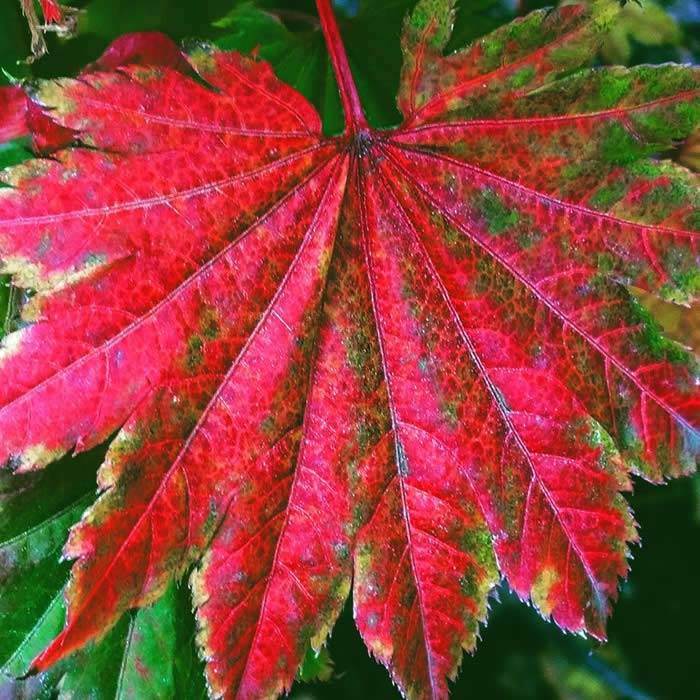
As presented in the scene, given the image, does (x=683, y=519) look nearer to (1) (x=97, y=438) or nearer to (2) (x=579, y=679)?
(2) (x=579, y=679)

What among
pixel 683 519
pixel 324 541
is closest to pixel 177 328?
pixel 324 541

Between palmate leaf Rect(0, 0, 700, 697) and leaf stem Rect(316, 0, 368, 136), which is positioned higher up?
leaf stem Rect(316, 0, 368, 136)

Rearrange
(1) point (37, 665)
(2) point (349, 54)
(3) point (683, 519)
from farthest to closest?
(3) point (683, 519)
(2) point (349, 54)
(1) point (37, 665)

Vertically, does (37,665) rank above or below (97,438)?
below

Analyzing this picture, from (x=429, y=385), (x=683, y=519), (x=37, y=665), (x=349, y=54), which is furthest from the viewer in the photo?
(x=683, y=519)

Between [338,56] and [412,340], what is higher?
[338,56]

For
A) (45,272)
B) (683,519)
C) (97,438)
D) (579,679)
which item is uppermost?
(45,272)

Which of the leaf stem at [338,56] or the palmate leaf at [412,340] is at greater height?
the leaf stem at [338,56]

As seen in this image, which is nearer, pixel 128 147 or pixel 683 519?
pixel 128 147
